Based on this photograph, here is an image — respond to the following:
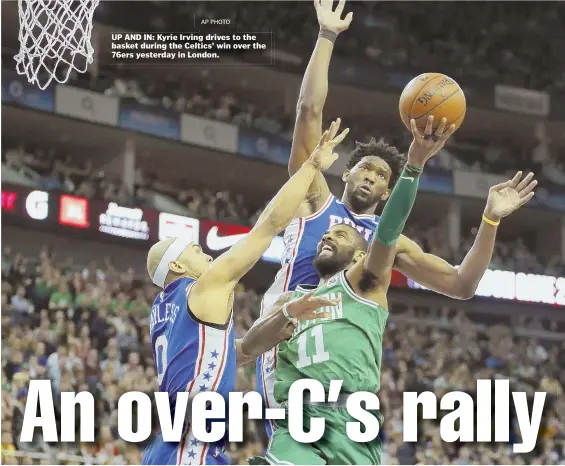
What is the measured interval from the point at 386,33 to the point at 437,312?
722 centimetres

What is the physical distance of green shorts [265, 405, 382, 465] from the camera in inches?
191

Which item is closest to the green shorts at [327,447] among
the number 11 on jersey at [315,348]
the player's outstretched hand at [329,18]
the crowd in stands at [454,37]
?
the number 11 on jersey at [315,348]

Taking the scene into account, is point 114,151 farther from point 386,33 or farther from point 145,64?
point 386,33

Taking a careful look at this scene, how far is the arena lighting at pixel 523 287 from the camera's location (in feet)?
67.6

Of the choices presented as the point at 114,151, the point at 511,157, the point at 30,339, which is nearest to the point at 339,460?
the point at 30,339

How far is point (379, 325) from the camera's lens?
5.13 meters

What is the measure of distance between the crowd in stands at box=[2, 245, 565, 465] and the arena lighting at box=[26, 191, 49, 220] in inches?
26.0

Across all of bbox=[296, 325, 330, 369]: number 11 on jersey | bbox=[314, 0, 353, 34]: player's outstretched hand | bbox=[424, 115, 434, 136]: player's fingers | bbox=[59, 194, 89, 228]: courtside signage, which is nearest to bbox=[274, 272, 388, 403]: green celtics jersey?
bbox=[296, 325, 330, 369]: number 11 on jersey

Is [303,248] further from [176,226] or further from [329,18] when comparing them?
[176,226]

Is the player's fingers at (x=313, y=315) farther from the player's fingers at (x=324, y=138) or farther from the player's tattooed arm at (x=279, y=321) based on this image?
the player's fingers at (x=324, y=138)

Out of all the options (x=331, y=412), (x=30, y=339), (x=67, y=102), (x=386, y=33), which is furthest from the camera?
(x=386, y=33)

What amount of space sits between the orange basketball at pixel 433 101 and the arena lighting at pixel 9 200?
11763 millimetres

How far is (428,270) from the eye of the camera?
5.62 meters

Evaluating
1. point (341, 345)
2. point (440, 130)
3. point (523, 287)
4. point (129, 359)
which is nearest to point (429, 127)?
point (440, 130)
